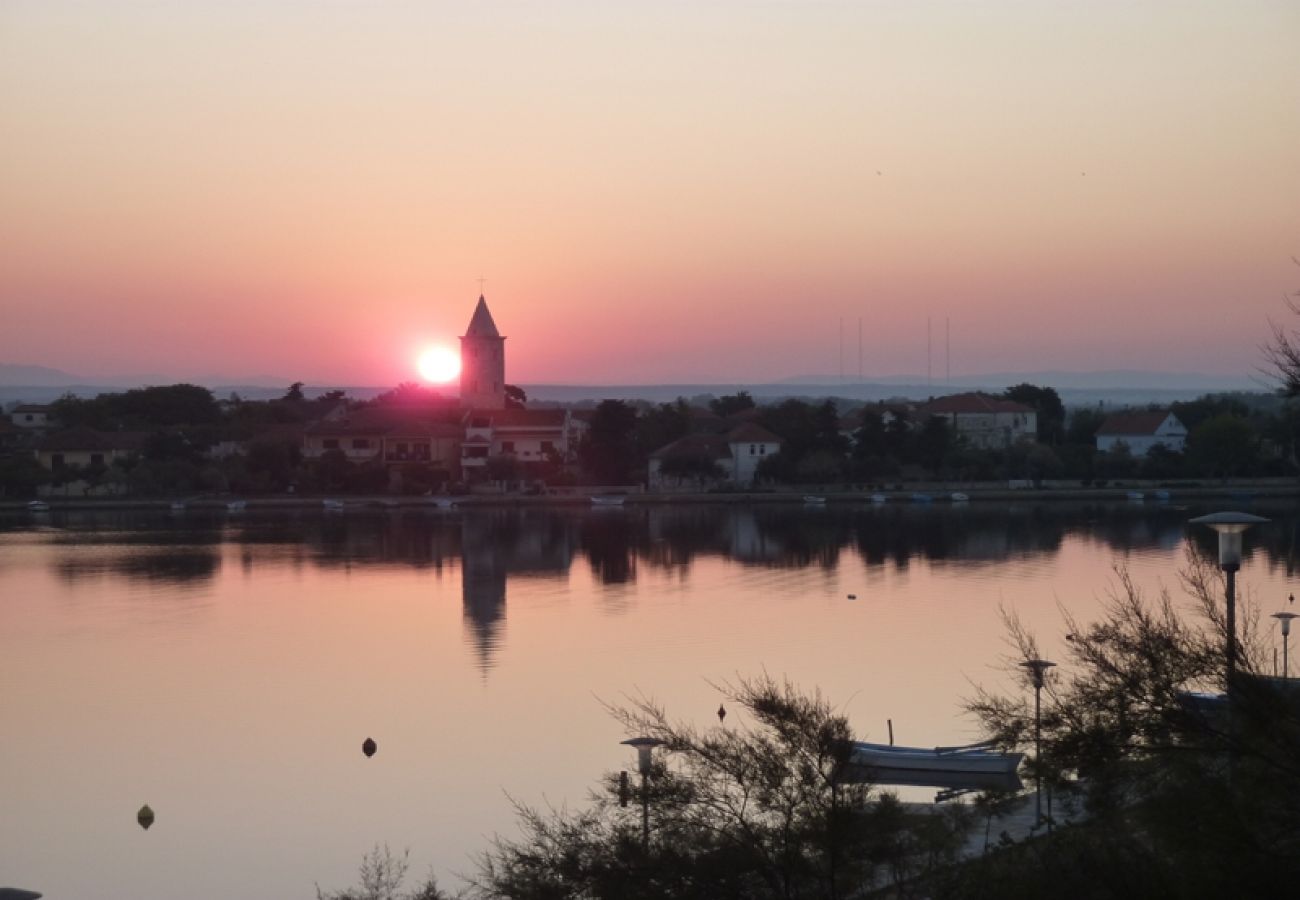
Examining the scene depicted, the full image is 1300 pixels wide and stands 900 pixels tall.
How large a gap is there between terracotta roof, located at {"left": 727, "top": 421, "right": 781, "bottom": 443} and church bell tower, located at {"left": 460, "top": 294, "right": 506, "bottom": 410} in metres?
10.5

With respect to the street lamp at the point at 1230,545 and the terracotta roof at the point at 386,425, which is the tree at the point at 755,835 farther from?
the terracotta roof at the point at 386,425

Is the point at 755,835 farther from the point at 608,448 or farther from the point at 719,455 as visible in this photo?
the point at 719,455

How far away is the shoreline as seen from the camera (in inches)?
2062

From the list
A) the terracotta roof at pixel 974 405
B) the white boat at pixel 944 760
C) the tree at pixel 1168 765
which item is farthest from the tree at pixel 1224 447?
the tree at pixel 1168 765

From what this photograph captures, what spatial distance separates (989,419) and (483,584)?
133 feet

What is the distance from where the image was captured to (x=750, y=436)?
59562 millimetres

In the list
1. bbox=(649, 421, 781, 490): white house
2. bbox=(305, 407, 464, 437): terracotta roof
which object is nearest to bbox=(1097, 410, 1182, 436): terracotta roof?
bbox=(649, 421, 781, 490): white house

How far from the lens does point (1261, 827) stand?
19.7 feet

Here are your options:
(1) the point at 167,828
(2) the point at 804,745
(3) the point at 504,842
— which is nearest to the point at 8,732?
(1) the point at 167,828

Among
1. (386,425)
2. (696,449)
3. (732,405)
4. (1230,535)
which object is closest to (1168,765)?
(1230,535)

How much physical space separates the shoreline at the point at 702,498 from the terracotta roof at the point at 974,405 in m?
12.2

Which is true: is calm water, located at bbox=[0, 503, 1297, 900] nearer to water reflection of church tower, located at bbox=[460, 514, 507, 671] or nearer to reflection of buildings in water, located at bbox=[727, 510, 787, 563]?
water reflection of church tower, located at bbox=[460, 514, 507, 671]

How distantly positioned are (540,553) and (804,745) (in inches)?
1192

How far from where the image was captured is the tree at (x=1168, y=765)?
5.99m
